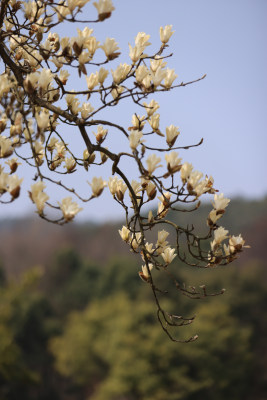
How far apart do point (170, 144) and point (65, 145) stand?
1.18 ft

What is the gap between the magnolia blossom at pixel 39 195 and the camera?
47.3 inches

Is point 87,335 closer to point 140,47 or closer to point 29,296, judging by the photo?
point 29,296

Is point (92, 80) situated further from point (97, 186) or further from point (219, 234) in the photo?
point (219, 234)

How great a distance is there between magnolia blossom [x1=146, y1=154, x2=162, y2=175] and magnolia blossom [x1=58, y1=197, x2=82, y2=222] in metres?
0.22

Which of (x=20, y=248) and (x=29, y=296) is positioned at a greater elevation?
(x=29, y=296)

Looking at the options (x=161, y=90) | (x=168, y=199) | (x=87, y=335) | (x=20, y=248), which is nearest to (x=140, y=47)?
(x=161, y=90)

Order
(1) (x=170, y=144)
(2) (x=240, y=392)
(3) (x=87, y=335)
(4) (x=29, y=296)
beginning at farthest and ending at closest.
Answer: (4) (x=29, y=296)
(3) (x=87, y=335)
(2) (x=240, y=392)
(1) (x=170, y=144)

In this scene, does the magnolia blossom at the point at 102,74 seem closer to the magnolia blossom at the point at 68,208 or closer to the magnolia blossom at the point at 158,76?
the magnolia blossom at the point at 158,76

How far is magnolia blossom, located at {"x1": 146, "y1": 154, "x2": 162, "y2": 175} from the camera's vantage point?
1.30 metres

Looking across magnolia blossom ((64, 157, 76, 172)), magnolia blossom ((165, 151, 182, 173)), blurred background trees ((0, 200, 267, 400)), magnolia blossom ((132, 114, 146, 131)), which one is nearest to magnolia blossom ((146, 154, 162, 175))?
magnolia blossom ((165, 151, 182, 173))

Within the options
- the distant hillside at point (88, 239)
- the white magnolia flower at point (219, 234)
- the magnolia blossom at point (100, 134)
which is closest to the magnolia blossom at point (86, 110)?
the magnolia blossom at point (100, 134)

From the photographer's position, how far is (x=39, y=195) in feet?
3.96

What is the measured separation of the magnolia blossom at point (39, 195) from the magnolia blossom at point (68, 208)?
4cm

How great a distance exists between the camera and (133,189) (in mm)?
1431
